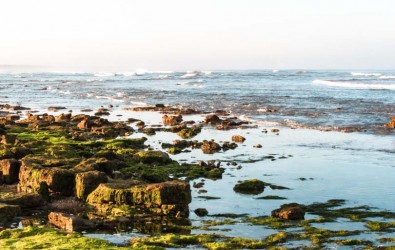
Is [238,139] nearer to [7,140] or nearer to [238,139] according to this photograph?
[238,139]

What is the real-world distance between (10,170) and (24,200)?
3.99 metres

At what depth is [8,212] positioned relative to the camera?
15781mm

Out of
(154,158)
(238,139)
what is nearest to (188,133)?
(238,139)

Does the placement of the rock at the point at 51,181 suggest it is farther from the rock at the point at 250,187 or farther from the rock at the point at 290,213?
the rock at the point at 290,213

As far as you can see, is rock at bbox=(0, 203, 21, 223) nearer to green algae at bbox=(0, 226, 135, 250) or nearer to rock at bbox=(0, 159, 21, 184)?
green algae at bbox=(0, 226, 135, 250)

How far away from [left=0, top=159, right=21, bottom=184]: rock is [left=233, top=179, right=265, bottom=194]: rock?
8.52 m

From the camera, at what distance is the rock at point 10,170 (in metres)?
20.4

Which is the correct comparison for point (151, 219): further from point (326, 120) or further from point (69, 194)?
point (326, 120)

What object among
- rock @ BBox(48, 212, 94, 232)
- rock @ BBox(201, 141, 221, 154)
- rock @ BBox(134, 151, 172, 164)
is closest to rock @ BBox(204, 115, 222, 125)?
rock @ BBox(201, 141, 221, 154)

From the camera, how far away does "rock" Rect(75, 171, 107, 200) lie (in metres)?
18.0

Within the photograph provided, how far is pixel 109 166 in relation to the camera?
21.1 meters

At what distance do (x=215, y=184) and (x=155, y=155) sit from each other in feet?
15.6

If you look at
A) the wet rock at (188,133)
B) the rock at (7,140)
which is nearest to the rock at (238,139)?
the wet rock at (188,133)

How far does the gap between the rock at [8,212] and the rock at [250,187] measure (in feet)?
25.7
